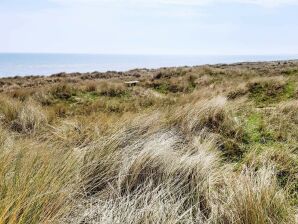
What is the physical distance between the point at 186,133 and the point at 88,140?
4.77 feet

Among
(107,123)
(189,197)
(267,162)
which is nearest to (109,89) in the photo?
(107,123)

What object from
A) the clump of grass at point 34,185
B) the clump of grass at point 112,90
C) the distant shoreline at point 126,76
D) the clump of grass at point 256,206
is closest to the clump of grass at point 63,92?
the clump of grass at point 112,90

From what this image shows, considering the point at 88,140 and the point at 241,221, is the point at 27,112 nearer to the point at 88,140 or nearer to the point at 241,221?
the point at 88,140

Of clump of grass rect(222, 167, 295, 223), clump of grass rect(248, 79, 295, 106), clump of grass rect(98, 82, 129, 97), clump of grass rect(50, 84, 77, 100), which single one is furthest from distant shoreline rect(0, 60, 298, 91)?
clump of grass rect(222, 167, 295, 223)

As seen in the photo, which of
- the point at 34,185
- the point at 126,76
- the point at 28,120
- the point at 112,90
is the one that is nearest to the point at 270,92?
the point at 112,90

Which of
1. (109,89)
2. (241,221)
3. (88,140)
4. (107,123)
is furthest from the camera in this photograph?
(109,89)

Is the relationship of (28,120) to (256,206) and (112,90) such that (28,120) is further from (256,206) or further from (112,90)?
(112,90)

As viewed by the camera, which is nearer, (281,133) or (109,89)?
(281,133)

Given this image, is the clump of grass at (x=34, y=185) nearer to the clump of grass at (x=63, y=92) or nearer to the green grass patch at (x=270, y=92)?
the green grass patch at (x=270, y=92)

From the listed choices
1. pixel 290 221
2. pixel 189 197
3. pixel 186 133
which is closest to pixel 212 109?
pixel 186 133

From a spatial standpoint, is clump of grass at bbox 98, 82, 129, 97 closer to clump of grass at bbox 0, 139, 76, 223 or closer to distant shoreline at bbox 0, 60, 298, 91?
distant shoreline at bbox 0, 60, 298, 91

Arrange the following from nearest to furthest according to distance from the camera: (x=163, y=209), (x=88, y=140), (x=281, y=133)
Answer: (x=163, y=209) → (x=88, y=140) → (x=281, y=133)

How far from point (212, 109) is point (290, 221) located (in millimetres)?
3813

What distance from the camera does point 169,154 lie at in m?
4.24
